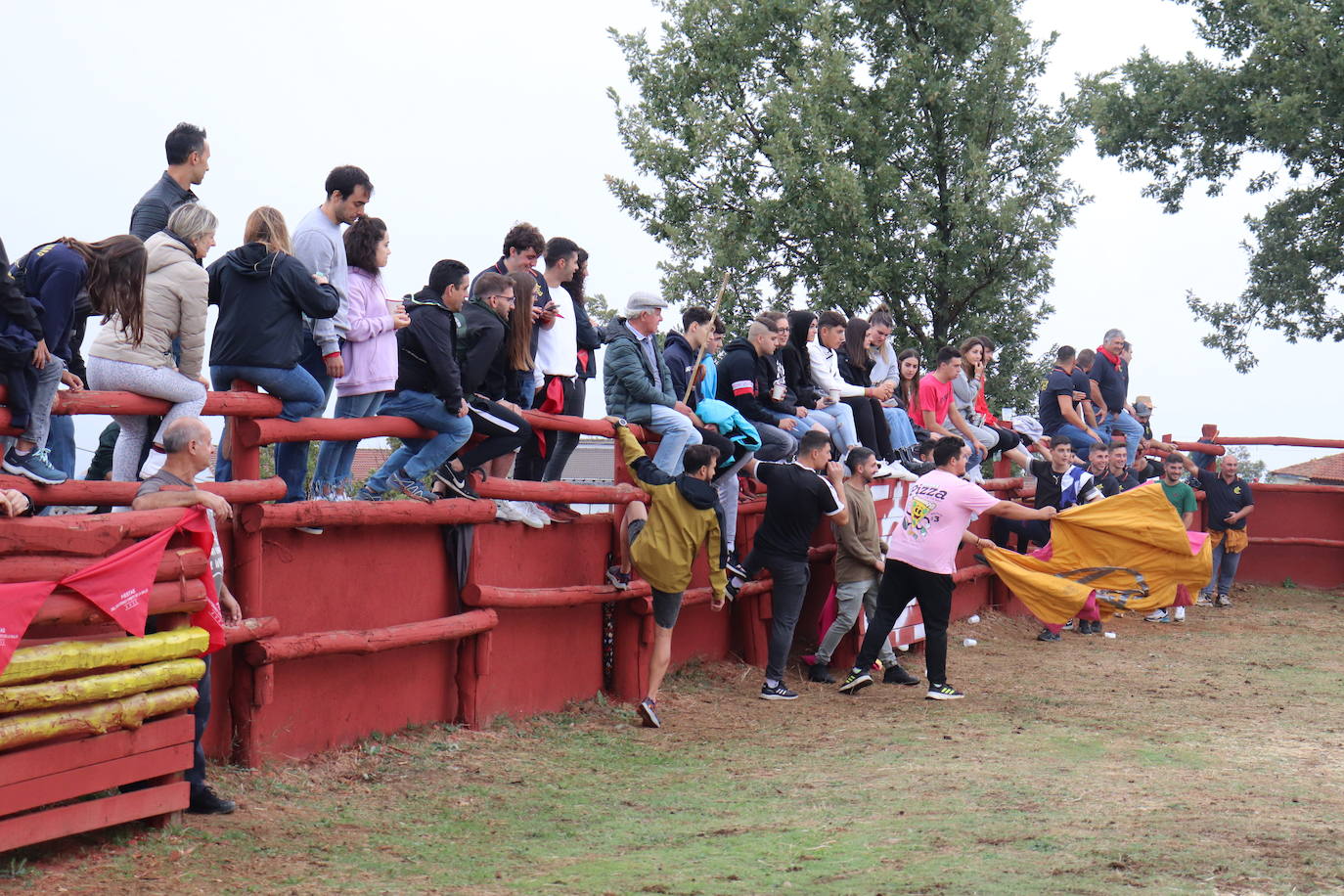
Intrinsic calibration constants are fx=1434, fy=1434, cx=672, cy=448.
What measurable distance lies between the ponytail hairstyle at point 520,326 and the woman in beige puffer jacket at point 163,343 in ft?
8.40

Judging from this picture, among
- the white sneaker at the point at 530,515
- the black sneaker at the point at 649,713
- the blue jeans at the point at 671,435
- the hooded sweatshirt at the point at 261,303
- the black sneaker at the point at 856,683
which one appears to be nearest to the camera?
the hooded sweatshirt at the point at 261,303

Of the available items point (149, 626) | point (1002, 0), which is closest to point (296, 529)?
point (149, 626)

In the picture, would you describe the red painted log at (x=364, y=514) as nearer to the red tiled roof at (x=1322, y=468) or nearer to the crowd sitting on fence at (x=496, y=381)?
the crowd sitting on fence at (x=496, y=381)

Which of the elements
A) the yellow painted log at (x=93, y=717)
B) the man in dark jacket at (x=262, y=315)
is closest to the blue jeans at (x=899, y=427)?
the man in dark jacket at (x=262, y=315)

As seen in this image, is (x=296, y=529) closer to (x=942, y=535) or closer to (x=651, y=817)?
(x=651, y=817)

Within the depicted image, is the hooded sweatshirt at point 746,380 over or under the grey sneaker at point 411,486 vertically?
over

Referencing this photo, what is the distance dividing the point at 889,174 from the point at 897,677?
14160 millimetres

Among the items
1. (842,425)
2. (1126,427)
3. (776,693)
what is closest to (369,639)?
(776,693)

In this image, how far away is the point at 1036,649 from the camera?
1495cm

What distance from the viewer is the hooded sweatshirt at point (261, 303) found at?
7496mm

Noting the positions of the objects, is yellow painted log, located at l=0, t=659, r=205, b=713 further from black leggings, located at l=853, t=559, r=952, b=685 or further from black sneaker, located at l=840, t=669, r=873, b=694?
black leggings, located at l=853, t=559, r=952, b=685

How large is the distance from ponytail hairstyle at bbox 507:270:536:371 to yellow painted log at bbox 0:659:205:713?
3402mm

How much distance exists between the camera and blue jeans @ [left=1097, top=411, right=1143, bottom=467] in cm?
1792

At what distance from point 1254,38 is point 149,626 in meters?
26.5
